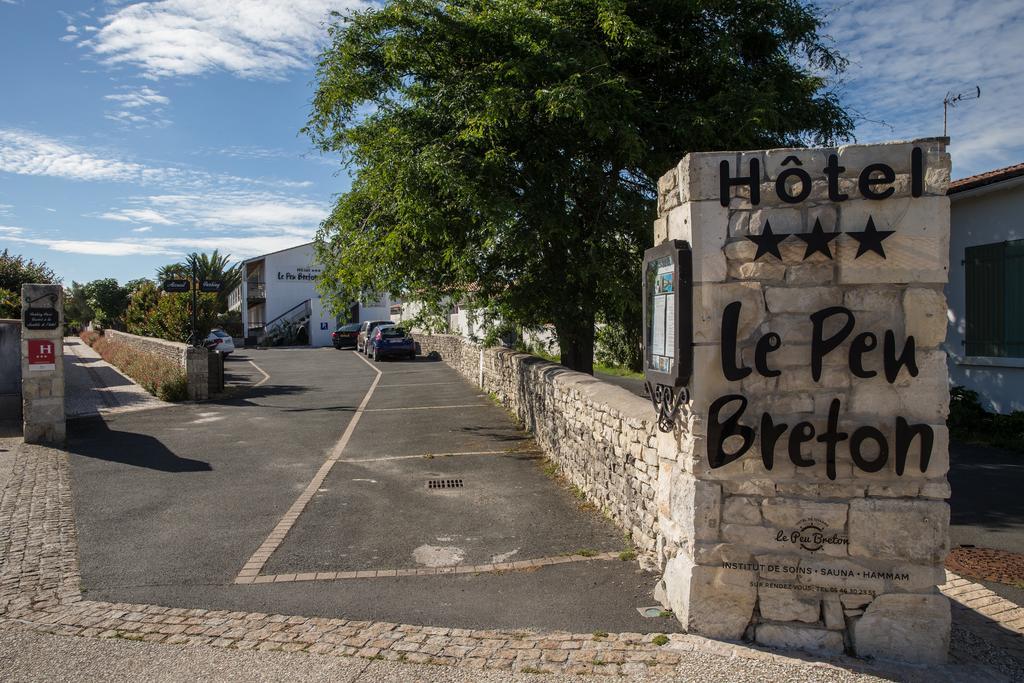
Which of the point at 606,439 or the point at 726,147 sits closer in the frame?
the point at 606,439

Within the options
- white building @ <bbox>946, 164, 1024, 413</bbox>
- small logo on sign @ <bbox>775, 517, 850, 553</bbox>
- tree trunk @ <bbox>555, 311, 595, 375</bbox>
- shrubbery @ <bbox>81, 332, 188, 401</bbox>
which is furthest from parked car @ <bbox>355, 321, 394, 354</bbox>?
small logo on sign @ <bbox>775, 517, 850, 553</bbox>

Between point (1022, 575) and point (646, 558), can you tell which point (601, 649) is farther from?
point (1022, 575)

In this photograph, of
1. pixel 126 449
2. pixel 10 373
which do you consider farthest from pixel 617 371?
pixel 10 373

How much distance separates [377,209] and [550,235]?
2.98 m

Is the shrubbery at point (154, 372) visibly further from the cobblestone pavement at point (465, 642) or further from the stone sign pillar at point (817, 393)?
the stone sign pillar at point (817, 393)

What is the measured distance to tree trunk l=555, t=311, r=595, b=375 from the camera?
11773 mm

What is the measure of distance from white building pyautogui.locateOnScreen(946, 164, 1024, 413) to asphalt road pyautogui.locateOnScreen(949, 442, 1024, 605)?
1439mm

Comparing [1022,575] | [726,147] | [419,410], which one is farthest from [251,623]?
[419,410]

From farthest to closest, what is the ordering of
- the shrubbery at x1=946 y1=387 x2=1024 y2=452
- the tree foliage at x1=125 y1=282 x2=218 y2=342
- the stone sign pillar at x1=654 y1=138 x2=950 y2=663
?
the tree foliage at x1=125 y1=282 x2=218 y2=342
the shrubbery at x1=946 y1=387 x2=1024 y2=452
the stone sign pillar at x1=654 y1=138 x2=950 y2=663

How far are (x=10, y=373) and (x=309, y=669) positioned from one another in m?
11.7

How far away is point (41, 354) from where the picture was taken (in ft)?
36.5

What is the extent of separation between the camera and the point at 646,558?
5699 mm

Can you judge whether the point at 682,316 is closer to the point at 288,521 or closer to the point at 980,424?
the point at 288,521

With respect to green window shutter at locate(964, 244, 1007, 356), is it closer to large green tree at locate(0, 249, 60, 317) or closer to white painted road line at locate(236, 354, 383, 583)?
white painted road line at locate(236, 354, 383, 583)
